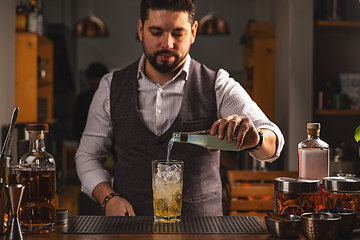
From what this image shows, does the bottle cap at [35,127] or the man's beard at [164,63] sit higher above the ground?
the man's beard at [164,63]

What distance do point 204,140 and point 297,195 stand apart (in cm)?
30

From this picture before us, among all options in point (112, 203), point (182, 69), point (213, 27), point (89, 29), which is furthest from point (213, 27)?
point (112, 203)

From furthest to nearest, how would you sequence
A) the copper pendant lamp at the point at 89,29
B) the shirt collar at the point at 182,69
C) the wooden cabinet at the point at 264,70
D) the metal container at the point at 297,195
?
the copper pendant lamp at the point at 89,29
the wooden cabinet at the point at 264,70
the shirt collar at the point at 182,69
the metal container at the point at 297,195

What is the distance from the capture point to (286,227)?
0.98 meters

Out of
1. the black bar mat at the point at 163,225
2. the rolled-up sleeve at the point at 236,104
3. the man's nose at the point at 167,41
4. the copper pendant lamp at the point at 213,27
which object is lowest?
the black bar mat at the point at 163,225

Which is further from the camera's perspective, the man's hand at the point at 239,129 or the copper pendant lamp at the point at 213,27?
the copper pendant lamp at the point at 213,27

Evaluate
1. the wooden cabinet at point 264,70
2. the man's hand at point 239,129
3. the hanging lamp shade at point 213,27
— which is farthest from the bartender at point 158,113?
the hanging lamp shade at point 213,27

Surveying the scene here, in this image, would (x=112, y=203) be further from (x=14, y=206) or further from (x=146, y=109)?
(x=14, y=206)

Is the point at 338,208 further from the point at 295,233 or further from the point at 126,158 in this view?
the point at 126,158

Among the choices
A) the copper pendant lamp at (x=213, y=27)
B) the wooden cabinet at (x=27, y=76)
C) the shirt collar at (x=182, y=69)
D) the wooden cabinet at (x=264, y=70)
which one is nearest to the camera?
the shirt collar at (x=182, y=69)

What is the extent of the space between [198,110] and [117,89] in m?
0.35

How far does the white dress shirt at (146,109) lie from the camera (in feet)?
5.40

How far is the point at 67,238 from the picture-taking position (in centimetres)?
101

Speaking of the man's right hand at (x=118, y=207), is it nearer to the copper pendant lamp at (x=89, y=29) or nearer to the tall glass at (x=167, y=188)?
the tall glass at (x=167, y=188)
